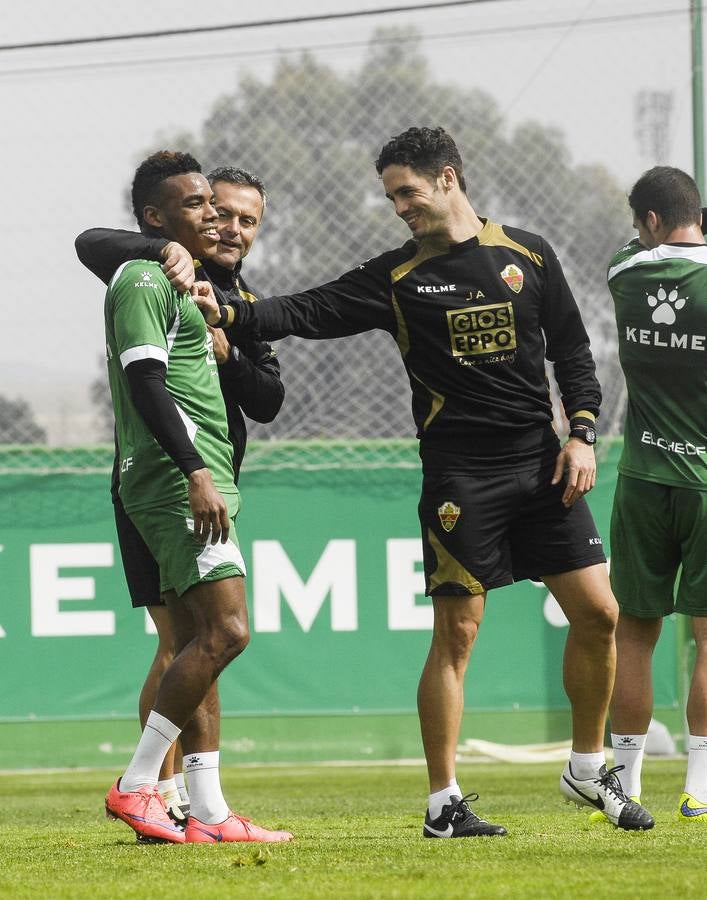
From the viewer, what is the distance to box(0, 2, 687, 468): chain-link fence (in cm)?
1059

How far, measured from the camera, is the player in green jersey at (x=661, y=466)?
5.16 metres

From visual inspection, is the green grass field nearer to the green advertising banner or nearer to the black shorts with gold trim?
the black shorts with gold trim

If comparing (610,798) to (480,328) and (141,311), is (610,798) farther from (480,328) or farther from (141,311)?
(141,311)

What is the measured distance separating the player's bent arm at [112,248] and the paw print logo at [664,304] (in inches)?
67.5

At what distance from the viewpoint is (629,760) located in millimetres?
5172

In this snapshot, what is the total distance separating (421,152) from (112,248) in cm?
110

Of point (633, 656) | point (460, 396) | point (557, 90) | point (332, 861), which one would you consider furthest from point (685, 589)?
point (557, 90)

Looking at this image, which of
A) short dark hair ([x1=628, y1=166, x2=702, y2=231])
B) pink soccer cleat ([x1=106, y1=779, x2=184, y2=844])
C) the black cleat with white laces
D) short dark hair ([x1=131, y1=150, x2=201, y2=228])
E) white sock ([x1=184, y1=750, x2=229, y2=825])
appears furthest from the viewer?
short dark hair ([x1=628, y1=166, x2=702, y2=231])

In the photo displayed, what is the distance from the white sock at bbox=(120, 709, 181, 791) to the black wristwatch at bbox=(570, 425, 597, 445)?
1.70 meters

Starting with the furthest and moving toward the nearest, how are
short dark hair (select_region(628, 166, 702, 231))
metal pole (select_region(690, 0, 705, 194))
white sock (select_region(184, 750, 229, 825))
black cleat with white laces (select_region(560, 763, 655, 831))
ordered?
metal pole (select_region(690, 0, 705, 194)) < short dark hair (select_region(628, 166, 702, 231)) < black cleat with white laces (select_region(560, 763, 655, 831)) < white sock (select_region(184, 750, 229, 825))

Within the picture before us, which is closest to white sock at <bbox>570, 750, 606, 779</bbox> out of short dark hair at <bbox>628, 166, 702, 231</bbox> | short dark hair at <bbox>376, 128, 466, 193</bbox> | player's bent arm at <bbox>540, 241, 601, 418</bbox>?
player's bent arm at <bbox>540, 241, 601, 418</bbox>

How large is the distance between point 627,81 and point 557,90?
709 millimetres

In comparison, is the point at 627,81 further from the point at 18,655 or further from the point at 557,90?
the point at 18,655

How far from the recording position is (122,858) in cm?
435
